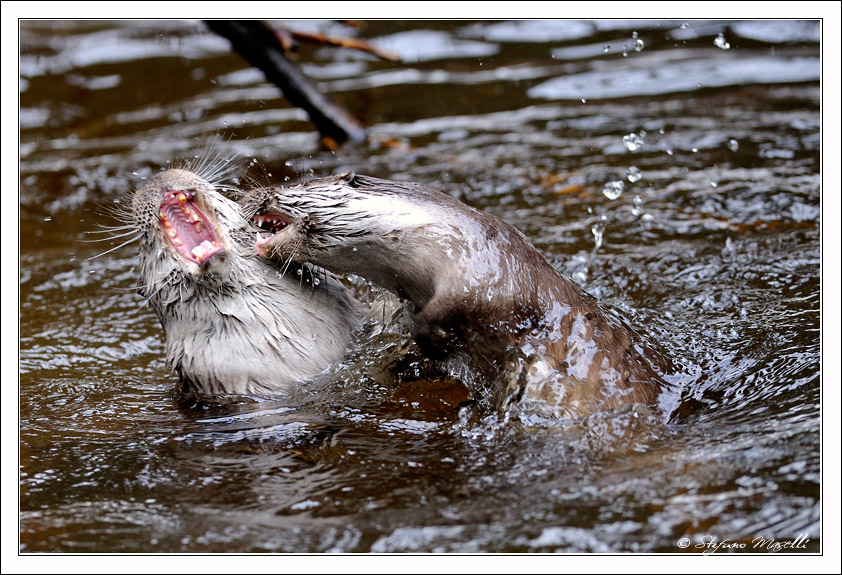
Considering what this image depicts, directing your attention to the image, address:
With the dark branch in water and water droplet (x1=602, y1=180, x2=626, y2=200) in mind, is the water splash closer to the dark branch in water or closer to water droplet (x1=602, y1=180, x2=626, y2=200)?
water droplet (x1=602, y1=180, x2=626, y2=200)

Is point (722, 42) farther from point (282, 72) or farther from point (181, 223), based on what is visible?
point (181, 223)

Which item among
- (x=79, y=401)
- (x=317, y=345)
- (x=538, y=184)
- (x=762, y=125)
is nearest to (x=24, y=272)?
(x=79, y=401)

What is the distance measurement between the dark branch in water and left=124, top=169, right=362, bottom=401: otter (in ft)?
7.17

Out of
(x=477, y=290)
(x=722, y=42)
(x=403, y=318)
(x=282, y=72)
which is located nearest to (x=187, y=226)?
(x=403, y=318)

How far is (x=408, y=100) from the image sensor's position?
6.25 meters

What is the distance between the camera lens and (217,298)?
2941mm

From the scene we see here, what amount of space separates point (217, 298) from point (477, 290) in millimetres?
866

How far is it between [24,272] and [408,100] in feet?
9.10

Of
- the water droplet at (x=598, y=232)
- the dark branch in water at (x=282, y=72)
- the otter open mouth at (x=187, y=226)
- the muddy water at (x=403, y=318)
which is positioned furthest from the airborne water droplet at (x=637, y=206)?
A: the otter open mouth at (x=187, y=226)

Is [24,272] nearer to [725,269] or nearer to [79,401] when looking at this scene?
[79,401]

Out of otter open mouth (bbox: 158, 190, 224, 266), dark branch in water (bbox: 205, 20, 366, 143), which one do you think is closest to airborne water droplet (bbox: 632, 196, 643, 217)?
dark branch in water (bbox: 205, 20, 366, 143)

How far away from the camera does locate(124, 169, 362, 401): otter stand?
115 inches

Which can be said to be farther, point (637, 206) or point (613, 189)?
point (613, 189)

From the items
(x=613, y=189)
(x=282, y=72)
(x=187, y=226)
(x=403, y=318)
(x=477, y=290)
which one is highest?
(x=282, y=72)
